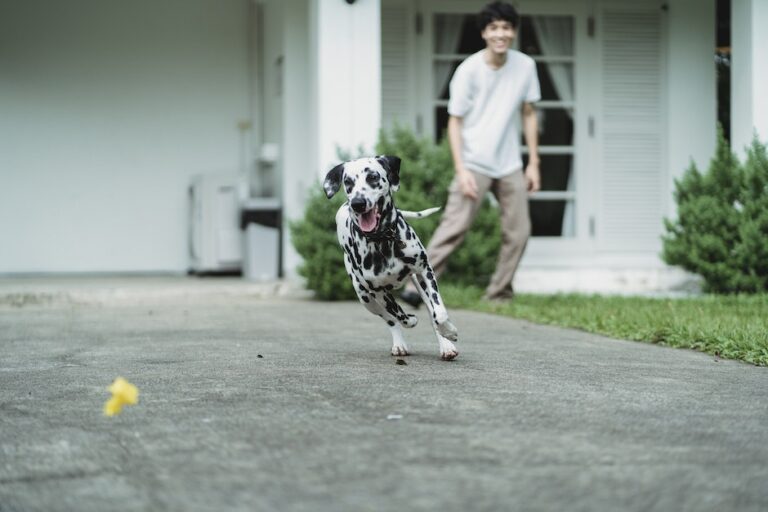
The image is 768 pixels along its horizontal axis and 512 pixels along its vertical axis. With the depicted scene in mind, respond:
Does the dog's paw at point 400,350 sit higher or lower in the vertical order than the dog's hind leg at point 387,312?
lower

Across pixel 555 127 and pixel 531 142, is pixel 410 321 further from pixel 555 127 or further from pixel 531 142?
pixel 555 127

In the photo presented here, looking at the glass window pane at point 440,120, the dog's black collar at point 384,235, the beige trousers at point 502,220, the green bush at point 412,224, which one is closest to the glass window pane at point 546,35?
the glass window pane at point 440,120

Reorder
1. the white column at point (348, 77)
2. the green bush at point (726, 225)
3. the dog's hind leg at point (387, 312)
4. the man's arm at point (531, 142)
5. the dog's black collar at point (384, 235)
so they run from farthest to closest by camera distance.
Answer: the white column at point (348, 77) → the green bush at point (726, 225) → the man's arm at point (531, 142) → the dog's hind leg at point (387, 312) → the dog's black collar at point (384, 235)

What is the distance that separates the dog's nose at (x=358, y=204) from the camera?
4.41m

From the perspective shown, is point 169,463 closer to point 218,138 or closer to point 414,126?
point 414,126

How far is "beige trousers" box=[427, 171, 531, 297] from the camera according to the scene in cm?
792

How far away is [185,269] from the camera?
12398mm

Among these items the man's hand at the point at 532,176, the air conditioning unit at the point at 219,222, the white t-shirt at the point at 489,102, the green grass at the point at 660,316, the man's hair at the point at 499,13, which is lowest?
the green grass at the point at 660,316

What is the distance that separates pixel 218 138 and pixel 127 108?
1.00m

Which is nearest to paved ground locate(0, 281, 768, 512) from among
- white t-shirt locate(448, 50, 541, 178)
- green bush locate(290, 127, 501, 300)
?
white t-shirt locate(448, 50, 541, 178)

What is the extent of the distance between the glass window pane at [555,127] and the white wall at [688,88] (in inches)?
37.5

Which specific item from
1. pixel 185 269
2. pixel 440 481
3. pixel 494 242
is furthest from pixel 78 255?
pixel 440 481

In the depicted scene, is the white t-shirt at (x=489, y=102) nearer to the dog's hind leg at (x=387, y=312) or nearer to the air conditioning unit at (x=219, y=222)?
the dog's hind leg at (x=387, y=312)

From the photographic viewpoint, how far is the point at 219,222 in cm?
1167
